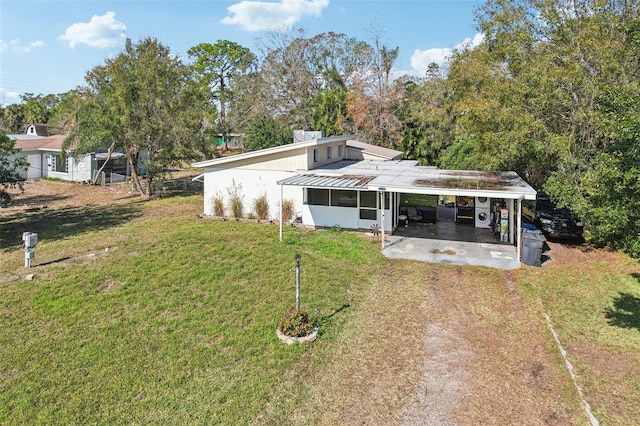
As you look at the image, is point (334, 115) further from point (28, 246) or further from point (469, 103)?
point (28, 246)

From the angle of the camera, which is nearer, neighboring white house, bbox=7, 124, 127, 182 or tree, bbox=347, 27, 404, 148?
neighboring white house, bbox=7, 124, 127, 182

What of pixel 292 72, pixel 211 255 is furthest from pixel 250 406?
pixel 292 72

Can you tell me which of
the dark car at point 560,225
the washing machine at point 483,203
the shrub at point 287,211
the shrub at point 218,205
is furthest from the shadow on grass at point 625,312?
the shrub at point 218,205

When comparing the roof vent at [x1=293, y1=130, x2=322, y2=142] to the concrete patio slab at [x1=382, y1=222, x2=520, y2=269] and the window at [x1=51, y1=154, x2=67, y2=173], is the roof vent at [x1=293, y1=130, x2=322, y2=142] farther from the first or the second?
the window at [x1=51, y1=154, x2=67, y2=173]

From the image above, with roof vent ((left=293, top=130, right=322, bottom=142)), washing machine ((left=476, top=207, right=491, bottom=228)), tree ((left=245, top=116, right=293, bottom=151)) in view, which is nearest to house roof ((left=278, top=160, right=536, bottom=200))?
washing machine ((left=476, top=207, right=491, bottom=228))

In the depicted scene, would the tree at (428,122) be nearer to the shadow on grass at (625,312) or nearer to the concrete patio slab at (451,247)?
the concrete patio slab at (451,247)

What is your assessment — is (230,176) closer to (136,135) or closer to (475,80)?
(136,135)
